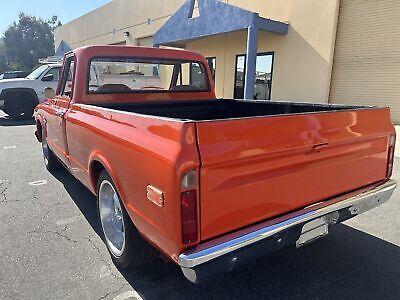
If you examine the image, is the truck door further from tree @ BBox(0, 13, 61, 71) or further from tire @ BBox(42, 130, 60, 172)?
tree @ BBox(0, 13, 61, 71)

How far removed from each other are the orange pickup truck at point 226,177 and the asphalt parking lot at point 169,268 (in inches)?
10.4

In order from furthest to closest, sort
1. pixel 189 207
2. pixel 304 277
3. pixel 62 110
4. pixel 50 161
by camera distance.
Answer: pixel 50 161 → pixel 62 110 → pixel 304 277 → pixel 189 207

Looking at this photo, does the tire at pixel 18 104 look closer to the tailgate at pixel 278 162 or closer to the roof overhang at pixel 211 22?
the roof overhang at pixel 211 22

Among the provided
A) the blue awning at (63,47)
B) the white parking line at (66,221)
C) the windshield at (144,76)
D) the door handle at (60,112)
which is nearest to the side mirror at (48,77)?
the windshield at (144,76)

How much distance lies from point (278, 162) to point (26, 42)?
68905 mm

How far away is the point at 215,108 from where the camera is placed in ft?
14.7

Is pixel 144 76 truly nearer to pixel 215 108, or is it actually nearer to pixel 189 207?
pixel 215 108

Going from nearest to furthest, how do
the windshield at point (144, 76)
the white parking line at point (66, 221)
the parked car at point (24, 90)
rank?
the white parking line at point (66, 221), the windshield at point (144, 76), the parked car at point (24, 90)

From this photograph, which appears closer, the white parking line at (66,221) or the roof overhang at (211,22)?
Answer: the white parking line at (66,221)

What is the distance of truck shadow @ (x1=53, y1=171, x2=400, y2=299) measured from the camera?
2477 millimetres

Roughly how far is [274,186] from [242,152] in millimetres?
392

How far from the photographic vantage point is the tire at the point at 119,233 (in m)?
2.52

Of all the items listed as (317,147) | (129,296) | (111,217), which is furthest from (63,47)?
(317,147)

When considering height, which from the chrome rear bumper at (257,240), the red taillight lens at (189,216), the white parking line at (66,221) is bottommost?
the white parking line at (66,221)
